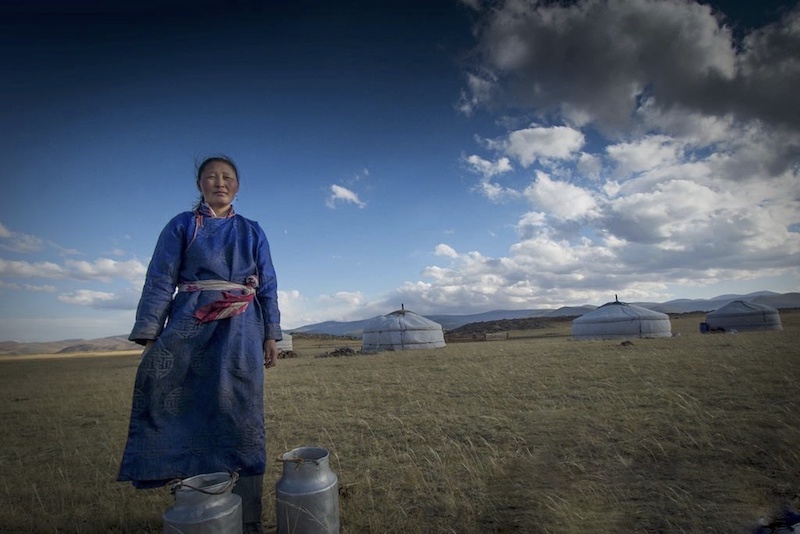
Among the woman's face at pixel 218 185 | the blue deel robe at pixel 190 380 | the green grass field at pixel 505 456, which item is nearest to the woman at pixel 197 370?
the blue deel robe at pixel 190 380

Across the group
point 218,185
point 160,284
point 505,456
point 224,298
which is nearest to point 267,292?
point 224,298

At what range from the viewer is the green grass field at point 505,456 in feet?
8.48

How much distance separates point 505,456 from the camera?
3689 mm

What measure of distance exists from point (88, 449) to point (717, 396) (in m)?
8.36

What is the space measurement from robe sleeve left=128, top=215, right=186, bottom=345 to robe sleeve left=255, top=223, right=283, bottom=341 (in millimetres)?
462

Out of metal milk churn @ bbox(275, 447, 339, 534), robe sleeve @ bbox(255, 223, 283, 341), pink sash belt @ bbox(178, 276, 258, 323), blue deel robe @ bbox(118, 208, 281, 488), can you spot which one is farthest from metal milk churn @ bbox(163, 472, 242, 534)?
robe sleeve @ bbox(255, 223, 283, 341)

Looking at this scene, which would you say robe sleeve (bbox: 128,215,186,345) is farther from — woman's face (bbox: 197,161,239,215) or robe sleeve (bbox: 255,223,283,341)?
robe sleeve (bbox: 255,223,283,341)

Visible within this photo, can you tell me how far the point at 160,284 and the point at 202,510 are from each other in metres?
1.24

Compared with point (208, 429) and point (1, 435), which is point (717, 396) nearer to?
point (208, 429)

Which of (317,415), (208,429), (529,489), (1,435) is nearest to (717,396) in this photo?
(529,489)

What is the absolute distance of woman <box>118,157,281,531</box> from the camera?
83.7 inches

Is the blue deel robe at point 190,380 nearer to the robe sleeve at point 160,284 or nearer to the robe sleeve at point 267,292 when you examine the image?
the robe sleeve at point 160,284

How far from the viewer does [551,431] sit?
4441 millimetres

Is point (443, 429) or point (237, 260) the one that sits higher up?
point (237, 260)
